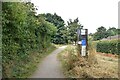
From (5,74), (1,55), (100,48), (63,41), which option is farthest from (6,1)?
(63,41)

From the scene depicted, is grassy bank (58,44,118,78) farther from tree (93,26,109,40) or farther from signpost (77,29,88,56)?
tree (93,26,109,40)

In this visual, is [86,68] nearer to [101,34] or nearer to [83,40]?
[83,40]

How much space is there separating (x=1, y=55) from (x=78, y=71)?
4107 millimetres

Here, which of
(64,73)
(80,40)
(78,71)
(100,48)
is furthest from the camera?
(100,48)

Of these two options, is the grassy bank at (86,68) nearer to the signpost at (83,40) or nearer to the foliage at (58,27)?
the signpost at (83,40)

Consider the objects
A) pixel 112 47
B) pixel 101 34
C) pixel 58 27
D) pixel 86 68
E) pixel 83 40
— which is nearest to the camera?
pixel 86 68

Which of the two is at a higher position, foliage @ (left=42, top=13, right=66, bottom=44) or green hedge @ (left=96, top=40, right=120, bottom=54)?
foliage @ (left=42, top=13, right=66, bottom=44)

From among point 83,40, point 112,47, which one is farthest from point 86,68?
point 112,47

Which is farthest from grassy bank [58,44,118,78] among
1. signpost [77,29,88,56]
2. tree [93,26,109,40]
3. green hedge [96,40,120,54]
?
tree [93,26,109,40]

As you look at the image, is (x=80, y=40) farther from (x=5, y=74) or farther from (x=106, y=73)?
(x=5, y=74)

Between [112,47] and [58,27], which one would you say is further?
[58,27]

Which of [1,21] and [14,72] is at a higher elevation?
[1,21]

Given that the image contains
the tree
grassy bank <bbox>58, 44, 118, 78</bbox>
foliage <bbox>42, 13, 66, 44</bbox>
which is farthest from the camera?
the tree

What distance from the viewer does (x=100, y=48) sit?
42.6 m
